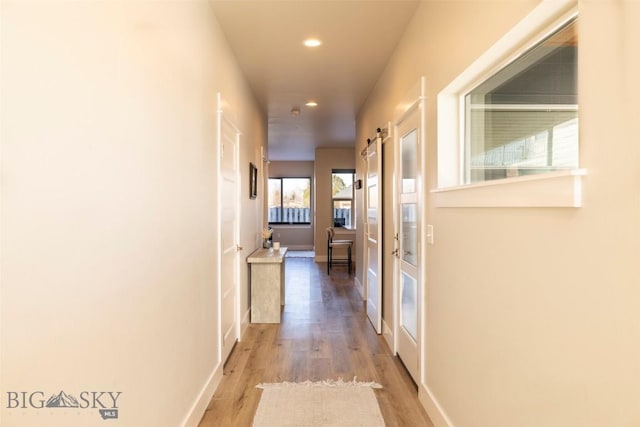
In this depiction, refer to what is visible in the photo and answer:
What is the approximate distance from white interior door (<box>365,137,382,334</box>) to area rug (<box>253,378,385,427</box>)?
1288 millimetres

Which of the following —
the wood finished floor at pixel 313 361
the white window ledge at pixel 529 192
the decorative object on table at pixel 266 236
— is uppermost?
the white window ledge at pixel 529 192

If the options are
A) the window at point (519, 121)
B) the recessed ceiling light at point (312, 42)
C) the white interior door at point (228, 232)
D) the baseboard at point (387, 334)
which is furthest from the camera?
the baseboard at point (387, 334)

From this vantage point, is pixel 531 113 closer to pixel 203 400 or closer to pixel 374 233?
pixel 203 400

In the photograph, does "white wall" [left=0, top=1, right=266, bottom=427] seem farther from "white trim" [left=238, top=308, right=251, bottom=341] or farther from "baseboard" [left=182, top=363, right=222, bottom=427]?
"white trim" [left=238, top=308, right=251, bottom=341]

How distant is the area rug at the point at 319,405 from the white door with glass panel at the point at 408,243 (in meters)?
0.43

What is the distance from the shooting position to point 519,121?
1601mm

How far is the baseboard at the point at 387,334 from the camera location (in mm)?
3514

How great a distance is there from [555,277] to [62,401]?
1.52 m

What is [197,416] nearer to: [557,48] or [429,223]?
[429,223]

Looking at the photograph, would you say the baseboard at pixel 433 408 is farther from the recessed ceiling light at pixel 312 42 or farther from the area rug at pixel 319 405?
the recessed ceiling light at pixel 312 42

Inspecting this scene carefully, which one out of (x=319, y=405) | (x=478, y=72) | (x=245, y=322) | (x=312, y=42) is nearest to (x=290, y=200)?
(x=245, y=322)

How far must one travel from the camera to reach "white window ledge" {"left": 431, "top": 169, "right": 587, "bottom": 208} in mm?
1098

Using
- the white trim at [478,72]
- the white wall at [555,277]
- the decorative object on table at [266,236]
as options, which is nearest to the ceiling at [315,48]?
the white wall at [555,277]

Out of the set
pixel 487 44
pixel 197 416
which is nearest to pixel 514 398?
pixel 487 44
